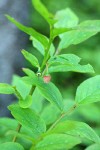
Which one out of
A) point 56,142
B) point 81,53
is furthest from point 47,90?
point 81,53

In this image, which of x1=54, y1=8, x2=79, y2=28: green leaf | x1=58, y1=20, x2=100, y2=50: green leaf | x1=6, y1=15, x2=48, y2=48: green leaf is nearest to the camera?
x1=6, y1=15, x2=48, y2=48: green leaf

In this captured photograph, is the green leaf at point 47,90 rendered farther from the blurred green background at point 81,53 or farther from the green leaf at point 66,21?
the blurred green background at point 81,53

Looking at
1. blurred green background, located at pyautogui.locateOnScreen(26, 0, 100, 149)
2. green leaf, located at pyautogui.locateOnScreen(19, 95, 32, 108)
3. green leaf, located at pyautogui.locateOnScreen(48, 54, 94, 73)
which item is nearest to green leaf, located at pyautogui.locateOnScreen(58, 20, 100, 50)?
green leaf, located at pyautogui.locateOnScreen(48, 54, 94, 73)

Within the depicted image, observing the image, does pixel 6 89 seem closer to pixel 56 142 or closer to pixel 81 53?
pixel 56 142

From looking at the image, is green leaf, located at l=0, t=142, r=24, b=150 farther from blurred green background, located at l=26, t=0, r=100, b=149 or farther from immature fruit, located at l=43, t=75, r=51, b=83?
blurred green background, located at l=26, t=0, r=100, b=149

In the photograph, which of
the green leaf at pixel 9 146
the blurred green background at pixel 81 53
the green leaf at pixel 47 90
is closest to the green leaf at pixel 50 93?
the green leaf at pixel 47 90

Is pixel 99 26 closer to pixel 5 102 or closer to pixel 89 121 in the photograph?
Result: pixel 89 121
